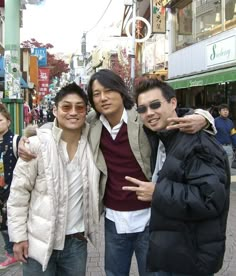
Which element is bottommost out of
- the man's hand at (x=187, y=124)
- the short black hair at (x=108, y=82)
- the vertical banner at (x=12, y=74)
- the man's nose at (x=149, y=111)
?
the man's hand at (x=187, y=124)

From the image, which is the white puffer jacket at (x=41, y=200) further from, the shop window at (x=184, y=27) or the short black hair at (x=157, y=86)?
the shop window at (x=184, y=27)

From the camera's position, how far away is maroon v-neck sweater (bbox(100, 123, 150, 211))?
248 centimetres

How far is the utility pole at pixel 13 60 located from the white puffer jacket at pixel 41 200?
4898mm

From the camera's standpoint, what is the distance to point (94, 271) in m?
4.08

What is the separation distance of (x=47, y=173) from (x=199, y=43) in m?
14.5

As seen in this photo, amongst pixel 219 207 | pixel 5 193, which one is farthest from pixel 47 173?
pixel 5 193

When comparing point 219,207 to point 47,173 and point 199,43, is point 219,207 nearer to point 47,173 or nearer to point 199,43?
point 47,173

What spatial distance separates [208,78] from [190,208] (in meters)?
11.1

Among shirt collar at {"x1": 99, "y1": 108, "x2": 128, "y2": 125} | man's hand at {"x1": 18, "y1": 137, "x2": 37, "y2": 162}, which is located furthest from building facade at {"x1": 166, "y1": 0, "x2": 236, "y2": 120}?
man's hand at {"x1": 18, "y1": 137, "x2": 37, "y2": 162}

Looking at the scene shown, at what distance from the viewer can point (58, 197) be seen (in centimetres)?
230

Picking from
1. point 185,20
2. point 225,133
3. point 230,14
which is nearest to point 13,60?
point 225,133

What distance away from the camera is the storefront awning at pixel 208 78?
10.9 meters

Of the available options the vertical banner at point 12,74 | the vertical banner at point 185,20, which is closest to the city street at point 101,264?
the vertical banner at point 12,74

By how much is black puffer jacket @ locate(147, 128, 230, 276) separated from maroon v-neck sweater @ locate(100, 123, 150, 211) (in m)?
0.50
